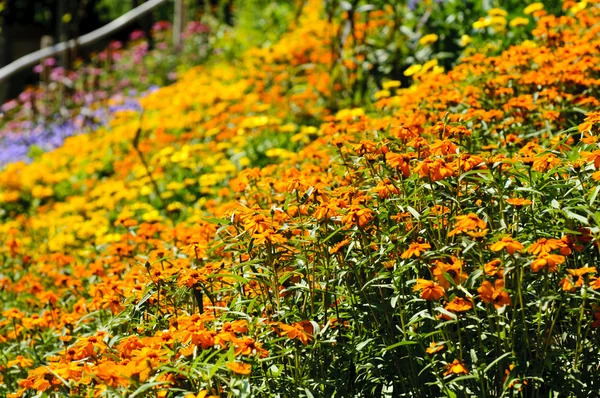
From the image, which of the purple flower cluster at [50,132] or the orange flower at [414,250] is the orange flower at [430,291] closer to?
the orange flower at [414,250]

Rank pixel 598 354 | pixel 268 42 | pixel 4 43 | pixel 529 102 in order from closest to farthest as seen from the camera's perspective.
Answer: pixel 598 354 < pixel 529 102 < pixel 268 42 < pixel 4 43

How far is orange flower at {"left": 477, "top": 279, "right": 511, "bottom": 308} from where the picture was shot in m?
1.88

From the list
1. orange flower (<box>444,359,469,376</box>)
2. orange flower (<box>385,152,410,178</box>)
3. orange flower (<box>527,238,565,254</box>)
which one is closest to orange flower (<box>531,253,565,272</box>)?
orange flower (<box>527,238,565,254</box>)

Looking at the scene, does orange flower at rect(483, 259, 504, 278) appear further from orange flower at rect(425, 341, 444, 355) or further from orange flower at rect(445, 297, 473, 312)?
orange flower at rect(425, 341, 444, 355)

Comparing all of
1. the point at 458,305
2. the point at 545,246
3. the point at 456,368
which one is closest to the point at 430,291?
the point at 458,305

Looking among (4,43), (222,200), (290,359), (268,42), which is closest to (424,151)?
(290,359)

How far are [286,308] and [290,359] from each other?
0.53ft

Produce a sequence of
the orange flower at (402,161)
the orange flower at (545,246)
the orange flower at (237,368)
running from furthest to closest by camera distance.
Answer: the orange flower at (402,161) < the orange flower at (545,246) < the orange flower at (237,368)

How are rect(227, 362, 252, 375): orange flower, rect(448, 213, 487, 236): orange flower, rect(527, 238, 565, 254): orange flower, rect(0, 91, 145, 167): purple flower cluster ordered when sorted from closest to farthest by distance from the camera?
rect(227, 362, 252, 375): orange flower
rect(527, 238, 565, 254): orange flower
rect(448, 213, 487, 236): orange flower
rect(0, 91, 145, 167): purple flower cluster

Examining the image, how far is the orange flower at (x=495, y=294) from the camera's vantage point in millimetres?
1885

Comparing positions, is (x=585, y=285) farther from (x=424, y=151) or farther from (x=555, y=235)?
(x=424, y=151)

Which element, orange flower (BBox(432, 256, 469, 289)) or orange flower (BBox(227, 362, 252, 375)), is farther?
orange flower (BBox(432, 256, 469, 289))

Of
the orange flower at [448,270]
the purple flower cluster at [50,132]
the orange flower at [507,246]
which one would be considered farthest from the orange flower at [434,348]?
the purple flower cluster at [50,132]

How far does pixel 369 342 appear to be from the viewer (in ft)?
7.36
